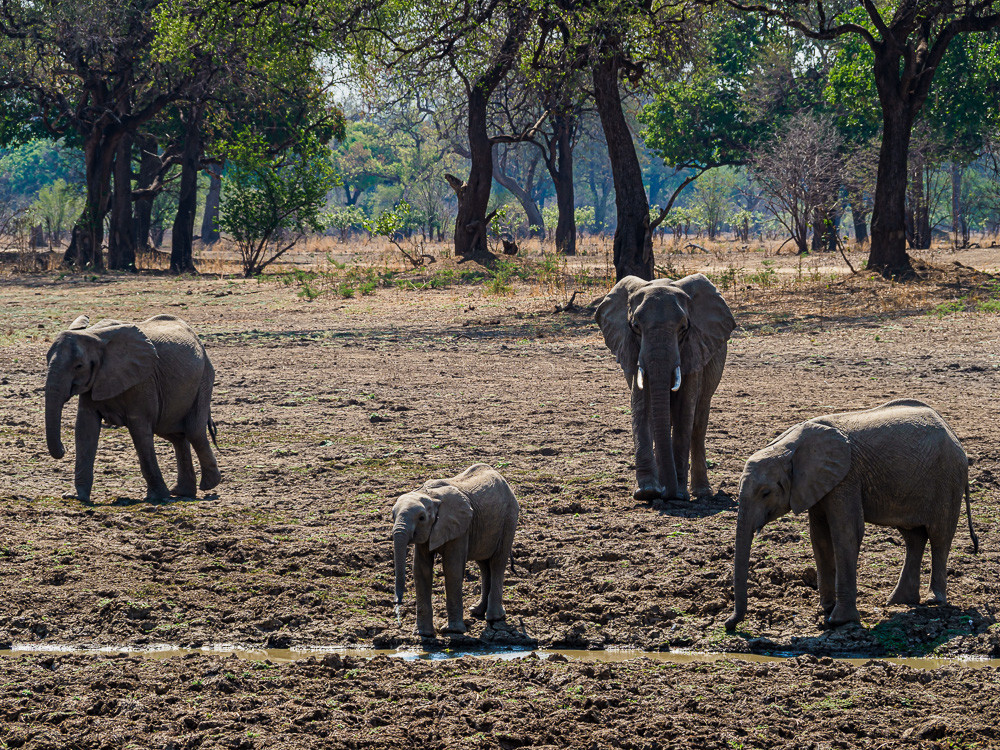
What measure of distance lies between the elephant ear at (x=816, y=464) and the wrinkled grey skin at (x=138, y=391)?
492 cm

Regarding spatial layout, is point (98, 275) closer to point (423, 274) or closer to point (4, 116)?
point (4, 116)

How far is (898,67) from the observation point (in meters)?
22.4

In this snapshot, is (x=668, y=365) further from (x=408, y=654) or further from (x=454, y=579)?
(x=408, y=654)

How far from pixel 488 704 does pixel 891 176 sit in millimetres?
19872

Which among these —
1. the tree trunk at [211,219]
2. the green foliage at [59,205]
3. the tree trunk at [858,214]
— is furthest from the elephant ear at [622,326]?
the tree trunk at [211,219]

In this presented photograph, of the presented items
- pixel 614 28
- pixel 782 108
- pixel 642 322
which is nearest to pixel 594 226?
pixel 782 108

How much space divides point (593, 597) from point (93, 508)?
12.7 feet

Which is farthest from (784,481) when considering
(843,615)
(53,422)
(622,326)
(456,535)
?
(53,422)

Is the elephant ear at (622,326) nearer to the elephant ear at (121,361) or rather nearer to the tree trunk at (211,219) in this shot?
the elephant ear at (121,361)

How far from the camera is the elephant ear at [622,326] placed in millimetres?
9109

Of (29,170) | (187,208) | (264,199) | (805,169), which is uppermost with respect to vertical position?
(29,170)

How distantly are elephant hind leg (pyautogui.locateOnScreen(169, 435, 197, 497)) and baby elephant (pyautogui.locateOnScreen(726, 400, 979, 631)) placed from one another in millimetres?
4662

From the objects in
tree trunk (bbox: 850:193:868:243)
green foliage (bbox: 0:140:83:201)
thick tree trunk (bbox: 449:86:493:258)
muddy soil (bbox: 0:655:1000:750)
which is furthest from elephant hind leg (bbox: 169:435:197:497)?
green foliage (bbox: 0:140:83:201)

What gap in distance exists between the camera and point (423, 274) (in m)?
29.6
